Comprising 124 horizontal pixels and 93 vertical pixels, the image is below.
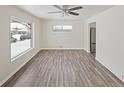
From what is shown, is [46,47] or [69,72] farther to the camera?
[46,47]

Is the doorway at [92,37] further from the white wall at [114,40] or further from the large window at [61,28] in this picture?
the white wall at [114,40]

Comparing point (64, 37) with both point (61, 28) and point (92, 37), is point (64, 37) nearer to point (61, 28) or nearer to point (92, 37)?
point (61, 28)

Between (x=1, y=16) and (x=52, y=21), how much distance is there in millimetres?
7713

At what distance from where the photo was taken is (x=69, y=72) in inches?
207

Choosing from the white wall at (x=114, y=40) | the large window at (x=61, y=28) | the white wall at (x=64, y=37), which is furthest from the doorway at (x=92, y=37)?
the white wall at (x=114, y=40)

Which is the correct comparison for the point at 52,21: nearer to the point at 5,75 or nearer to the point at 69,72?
the point at 69,72

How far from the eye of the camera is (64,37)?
38.3 ft

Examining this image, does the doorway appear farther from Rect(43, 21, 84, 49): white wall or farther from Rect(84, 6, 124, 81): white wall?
Rect(84, 6, 124, 81): white wall

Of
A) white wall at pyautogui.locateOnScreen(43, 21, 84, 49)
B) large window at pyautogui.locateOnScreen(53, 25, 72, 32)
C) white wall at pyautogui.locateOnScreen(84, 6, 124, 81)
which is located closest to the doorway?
white wall at pyautogui.locateOnScreen(43, 21, 84, 49)

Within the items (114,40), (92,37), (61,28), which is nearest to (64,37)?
(61,28)

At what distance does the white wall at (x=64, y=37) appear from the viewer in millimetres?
11570

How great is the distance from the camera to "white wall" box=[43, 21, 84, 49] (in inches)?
456
